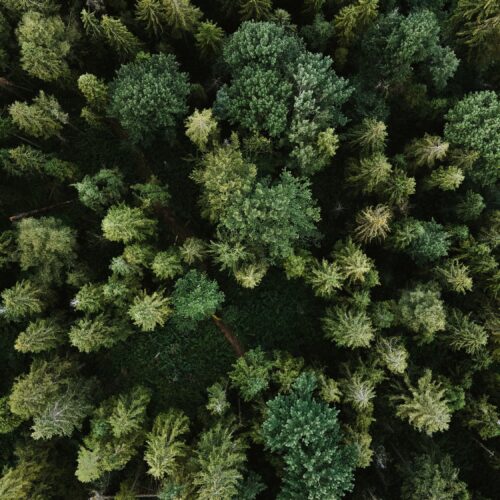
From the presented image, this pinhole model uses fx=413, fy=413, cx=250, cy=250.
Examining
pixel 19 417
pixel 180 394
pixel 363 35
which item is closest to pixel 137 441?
pixel 180 394

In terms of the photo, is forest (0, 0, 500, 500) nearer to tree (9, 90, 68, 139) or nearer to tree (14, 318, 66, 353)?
tree (14, 318, 66, 353)

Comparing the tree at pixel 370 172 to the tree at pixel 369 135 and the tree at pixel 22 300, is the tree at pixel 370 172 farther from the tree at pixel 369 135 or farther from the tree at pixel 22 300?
the tree at pixel 22 300

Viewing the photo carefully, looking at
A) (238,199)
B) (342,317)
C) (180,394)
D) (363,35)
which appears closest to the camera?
(238,199)

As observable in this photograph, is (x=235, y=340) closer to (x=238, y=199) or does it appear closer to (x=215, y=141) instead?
(x=238, y=199)

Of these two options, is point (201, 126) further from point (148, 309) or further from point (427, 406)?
point (427, 406)

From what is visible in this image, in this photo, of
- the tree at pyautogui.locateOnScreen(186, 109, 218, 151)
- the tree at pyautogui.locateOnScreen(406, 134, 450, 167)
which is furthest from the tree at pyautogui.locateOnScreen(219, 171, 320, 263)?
the tree at pyautogui.locateOnScreen(406, 134, 450, 167)

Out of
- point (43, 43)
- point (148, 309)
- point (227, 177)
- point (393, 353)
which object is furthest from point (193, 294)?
point (43, 43)
